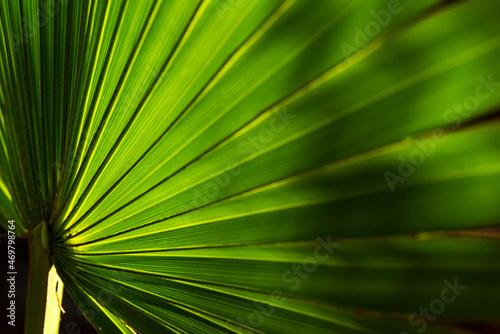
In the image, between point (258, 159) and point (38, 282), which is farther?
point (38, 282)

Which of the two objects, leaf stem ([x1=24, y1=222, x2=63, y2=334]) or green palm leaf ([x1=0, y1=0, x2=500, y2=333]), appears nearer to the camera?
green palm leaf ([x1=0, y1=0, x2=500, y2=333])

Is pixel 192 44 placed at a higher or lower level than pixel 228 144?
higher

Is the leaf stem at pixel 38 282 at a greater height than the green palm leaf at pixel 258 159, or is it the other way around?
the green palm leaf at pixel 258 159

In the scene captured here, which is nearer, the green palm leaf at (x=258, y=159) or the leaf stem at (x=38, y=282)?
the green palm leaf at (x=258, y=159)

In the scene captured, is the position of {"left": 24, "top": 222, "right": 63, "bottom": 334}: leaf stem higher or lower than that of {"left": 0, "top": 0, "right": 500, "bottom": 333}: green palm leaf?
lower

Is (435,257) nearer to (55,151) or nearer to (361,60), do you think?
(361,60)

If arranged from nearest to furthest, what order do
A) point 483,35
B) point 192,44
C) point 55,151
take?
point 483,35
point 192,44
point 55,151

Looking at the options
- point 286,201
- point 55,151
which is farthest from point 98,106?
point 286,201

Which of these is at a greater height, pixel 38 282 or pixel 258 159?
pixel 258 159
